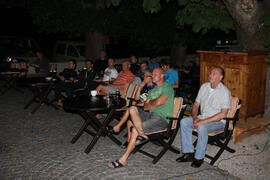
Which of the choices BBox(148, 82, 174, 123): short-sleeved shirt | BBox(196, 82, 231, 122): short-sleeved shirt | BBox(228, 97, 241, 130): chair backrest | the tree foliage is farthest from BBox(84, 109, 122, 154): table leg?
the tree foliage

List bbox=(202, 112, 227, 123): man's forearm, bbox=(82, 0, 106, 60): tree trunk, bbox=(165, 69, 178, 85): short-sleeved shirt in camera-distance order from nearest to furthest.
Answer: bbox=(202, 112, 227, 123): man's forearm → bbox=(165, 69, 178, 85): short-sleeved shirt → bbox=(82, 0, 106, 60): tree trunk

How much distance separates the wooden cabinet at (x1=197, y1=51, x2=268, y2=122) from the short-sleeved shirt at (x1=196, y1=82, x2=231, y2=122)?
101 centimetres

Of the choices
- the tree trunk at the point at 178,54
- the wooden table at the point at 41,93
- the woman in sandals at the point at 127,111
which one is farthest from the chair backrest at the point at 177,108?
the tree trunk at the point at 178,54

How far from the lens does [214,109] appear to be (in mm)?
5070

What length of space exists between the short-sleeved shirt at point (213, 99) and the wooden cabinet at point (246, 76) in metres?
1.01

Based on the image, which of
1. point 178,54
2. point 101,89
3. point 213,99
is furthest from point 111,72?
point 178,54

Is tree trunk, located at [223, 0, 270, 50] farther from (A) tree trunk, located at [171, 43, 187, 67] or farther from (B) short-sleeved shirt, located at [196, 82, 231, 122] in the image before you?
(A) tree trunk, located at [171, 43, 187, 67]

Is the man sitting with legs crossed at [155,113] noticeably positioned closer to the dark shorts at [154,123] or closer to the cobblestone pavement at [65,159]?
the dark shorts at [154,123]

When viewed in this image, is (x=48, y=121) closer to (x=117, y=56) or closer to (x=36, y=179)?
(x=36, y=179)

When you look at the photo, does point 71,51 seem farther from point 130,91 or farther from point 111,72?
point 130,91

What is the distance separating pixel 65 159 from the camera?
513 cm

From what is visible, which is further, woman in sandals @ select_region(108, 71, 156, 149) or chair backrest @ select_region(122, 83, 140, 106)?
chair backrest @ select_region(122, 83, 140, 106)

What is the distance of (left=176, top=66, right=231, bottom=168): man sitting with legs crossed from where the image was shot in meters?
4.85

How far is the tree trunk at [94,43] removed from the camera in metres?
13.6
